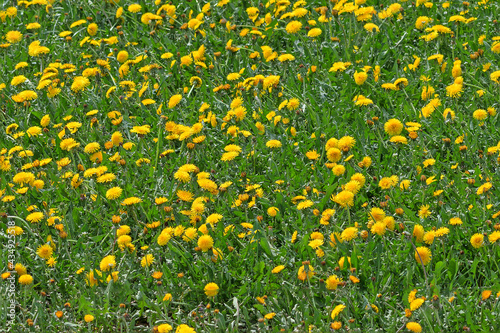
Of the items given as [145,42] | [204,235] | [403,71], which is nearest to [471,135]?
[403,71]

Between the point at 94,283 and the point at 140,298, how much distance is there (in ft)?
0.83

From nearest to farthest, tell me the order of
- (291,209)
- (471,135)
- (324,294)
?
(324,294)
(291,209)
(471,135)

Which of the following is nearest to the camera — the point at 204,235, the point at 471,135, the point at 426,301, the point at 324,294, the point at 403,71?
the point at 426,301

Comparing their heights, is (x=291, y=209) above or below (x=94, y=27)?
below

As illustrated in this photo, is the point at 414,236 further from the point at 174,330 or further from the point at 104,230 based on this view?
the point at 104,230

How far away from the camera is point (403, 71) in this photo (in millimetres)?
4781

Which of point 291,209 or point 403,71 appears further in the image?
point 403,71

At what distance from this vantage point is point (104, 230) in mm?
3887

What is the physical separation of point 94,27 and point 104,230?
2347mm

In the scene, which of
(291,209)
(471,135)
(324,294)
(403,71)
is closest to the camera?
(324,294)

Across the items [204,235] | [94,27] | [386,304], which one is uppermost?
[94,27]

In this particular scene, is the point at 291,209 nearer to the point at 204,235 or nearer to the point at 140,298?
the point at 204,235

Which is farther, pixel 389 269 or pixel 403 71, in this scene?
pixel 403 71

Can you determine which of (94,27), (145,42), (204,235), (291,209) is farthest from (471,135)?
(94,27)
